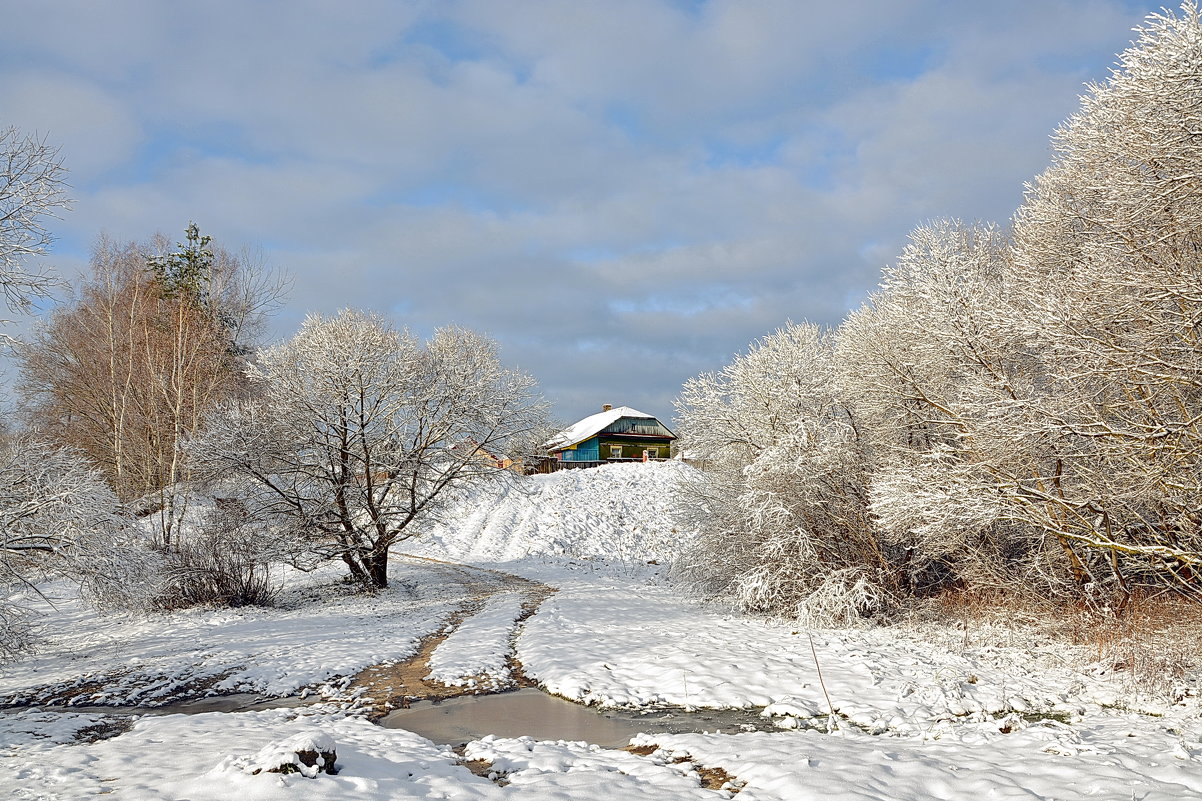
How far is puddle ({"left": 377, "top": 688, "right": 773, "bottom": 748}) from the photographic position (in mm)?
7328

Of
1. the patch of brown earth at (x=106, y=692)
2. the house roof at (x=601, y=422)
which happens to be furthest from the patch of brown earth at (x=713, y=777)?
the house roof at (x=601, y=422)

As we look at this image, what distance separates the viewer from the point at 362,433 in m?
18.1

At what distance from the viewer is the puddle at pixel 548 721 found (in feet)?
24.0

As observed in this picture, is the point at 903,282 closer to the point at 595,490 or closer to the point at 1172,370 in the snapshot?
the point at 1172,370

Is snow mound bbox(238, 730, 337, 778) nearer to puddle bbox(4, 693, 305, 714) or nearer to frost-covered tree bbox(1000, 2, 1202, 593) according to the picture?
puddle bbox(4, 693, 305, 714)

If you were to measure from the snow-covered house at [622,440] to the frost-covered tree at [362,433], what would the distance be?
101 ft

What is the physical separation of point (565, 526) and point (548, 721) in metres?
20.8

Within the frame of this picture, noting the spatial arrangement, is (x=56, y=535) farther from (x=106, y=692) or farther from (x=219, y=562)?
(x=219, y=562)

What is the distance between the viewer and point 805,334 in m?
14.9

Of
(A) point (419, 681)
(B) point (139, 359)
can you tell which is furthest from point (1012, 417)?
(B) point (139, 359)

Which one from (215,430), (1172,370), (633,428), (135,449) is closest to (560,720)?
(1172,370)

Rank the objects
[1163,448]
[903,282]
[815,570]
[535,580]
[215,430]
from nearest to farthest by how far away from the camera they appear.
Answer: [1163,448]
[903,282]
[815,570]
[215,430]
[535,580]

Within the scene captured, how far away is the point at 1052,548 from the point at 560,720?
8998 mm

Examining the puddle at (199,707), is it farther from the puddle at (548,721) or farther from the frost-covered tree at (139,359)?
the frost-covered tree at (139,359)
